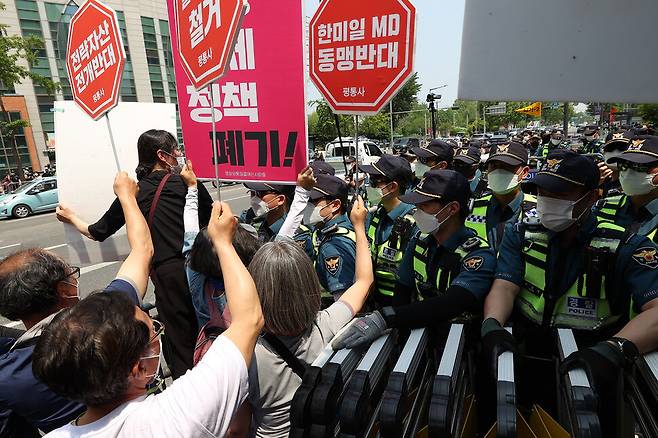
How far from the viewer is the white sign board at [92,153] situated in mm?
2988

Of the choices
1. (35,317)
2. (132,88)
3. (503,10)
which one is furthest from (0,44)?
(503,10)

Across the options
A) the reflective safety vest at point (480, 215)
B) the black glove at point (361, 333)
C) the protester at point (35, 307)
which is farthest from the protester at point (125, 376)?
Answer: the reflective safety vest at point (480, 215)

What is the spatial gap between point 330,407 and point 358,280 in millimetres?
1035

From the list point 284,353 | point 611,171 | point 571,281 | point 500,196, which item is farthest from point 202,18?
point 611,171

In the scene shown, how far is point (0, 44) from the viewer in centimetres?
1631

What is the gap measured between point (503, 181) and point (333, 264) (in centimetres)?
227

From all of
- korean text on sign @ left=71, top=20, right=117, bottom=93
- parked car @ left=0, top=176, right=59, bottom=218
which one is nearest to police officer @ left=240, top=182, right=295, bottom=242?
korean text on sign @ left=71, top=20, right=117, bottom=93

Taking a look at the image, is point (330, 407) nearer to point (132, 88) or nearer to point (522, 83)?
point (522, 83)

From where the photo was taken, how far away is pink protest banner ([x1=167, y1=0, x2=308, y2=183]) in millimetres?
2227

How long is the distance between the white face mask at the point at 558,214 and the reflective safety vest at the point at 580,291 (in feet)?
0.20

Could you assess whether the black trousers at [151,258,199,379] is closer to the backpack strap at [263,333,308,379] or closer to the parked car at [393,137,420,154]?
the backpack strap at [263,333,308,379]

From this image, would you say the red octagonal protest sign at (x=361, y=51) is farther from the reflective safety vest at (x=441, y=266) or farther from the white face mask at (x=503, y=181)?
the white face mask at (x=503, y=181)

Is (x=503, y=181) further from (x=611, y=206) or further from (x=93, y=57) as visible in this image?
(x=93, y=57)

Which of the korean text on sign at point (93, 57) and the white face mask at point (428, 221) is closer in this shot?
the white face mask at point (428, 221)
